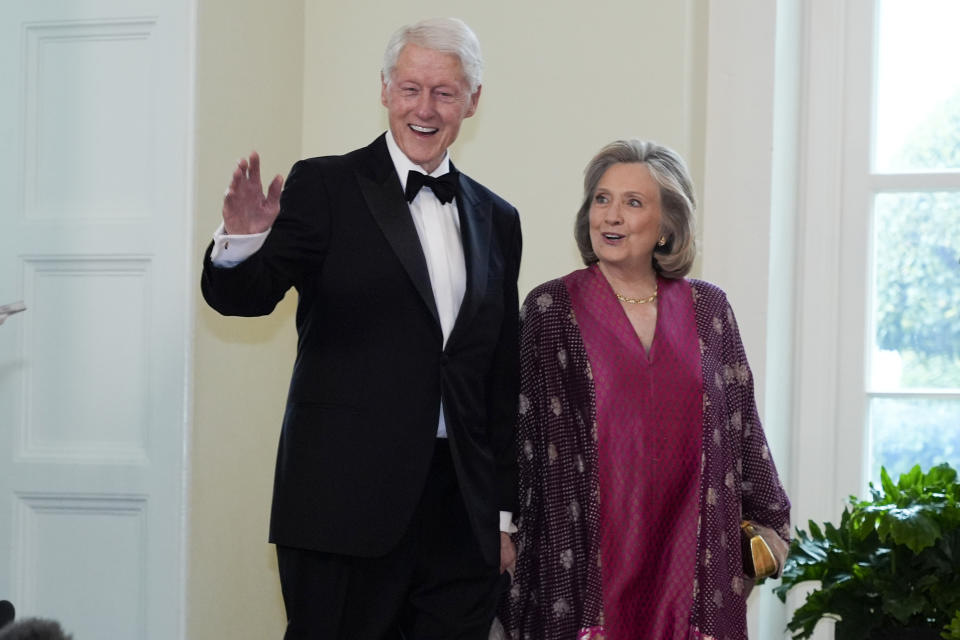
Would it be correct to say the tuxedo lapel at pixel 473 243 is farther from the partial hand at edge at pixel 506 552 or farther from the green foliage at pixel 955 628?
the green foliage at pixel 955 628

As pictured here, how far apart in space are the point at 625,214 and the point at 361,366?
0.66 metres

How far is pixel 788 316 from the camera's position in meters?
3.56

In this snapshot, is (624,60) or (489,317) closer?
(489,317)

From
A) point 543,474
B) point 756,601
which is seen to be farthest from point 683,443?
point 756,601

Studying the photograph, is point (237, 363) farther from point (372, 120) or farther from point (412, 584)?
point (412, 584)

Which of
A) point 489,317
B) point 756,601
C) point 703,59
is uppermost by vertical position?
point 703,59

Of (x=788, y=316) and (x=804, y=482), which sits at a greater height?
(x=788, y=316)

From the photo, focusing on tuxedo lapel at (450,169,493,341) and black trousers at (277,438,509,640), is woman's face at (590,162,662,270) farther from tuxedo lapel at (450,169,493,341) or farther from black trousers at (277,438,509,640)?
black trousers at (277,438,509,640)

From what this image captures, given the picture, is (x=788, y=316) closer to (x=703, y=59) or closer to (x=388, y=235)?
(x=703, y=59)

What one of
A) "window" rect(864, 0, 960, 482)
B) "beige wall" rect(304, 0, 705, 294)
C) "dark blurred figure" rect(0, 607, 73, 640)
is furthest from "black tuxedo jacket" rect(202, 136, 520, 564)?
"window" rect(864, 0, 960, 482)

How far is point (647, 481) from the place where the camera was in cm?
248

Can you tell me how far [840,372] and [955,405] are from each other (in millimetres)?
334

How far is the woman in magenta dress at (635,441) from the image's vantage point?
2480 millimetres

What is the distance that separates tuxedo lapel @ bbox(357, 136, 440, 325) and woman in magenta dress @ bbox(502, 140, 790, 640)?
1.29 feet
